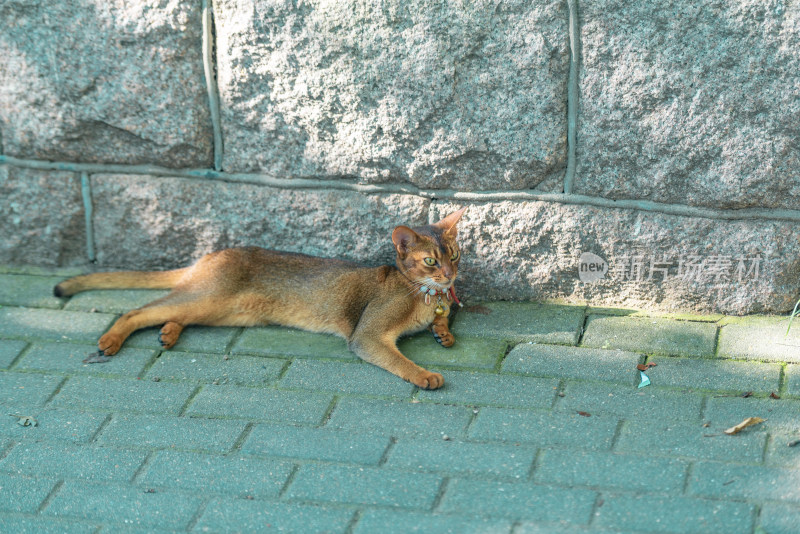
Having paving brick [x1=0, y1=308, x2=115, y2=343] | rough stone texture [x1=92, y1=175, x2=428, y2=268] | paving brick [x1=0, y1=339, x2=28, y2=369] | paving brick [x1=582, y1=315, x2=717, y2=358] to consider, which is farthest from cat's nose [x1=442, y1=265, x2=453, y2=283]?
paving brick [x1=0, y1=339, x2=28, y2=369]

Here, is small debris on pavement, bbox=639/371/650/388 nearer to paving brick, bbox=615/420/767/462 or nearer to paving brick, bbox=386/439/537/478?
paving brick, bbox=615/420/767/462

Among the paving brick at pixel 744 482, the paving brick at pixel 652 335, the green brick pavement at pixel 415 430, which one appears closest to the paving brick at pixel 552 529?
the green brick pavement at pixel 415 430

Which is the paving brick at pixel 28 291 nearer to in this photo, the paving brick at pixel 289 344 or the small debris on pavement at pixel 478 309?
the paving brick at pixel 289 344

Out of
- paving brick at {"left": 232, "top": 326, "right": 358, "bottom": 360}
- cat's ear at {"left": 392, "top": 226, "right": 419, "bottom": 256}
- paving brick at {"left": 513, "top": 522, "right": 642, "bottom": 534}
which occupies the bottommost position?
paving brick at {"left": 232, "top": 326, "right": 358, "bottom": 360}

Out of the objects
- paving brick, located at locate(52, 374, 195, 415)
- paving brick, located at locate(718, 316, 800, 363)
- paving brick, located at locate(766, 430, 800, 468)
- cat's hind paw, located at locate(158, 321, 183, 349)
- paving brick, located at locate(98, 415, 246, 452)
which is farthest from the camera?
cat's hind paw, located at locate(158, 321, 183, 349)

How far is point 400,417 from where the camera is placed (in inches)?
134

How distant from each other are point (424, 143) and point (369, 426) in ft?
4.61

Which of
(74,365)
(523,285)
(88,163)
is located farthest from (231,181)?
(523,285)

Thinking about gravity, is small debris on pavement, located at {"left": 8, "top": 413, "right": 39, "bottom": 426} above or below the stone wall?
below

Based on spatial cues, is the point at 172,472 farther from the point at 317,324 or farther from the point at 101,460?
the point at 317,324

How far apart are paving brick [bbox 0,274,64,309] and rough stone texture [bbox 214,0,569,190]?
4.25 feet

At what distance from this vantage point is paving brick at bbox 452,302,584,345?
13.1 feet

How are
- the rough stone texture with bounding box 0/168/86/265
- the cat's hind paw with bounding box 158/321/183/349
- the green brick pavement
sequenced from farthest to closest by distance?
1. the rough stone texture with bounding box 0/168/86/265
2. the cat's hind paw with bounding box 158/321/183/349
3. the green brick pavement

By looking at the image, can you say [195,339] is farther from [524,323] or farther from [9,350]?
[524,323]
